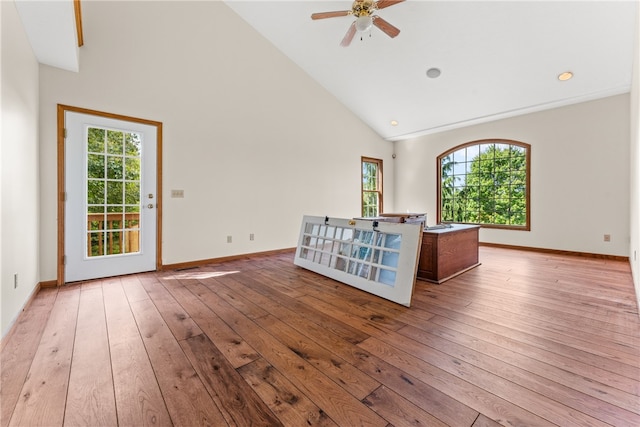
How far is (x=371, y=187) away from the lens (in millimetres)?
6840

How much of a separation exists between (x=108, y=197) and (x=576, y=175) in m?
6.92

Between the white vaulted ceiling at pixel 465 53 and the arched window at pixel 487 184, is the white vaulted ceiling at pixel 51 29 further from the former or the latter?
the arched window at pixel 487 184

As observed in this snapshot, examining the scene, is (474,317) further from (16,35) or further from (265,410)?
(16,35)

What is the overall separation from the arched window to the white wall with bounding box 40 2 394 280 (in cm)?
268

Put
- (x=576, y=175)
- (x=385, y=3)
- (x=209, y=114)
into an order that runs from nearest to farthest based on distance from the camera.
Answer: (x=385, y=3), (x=209, y=114), (x=576, y=175)

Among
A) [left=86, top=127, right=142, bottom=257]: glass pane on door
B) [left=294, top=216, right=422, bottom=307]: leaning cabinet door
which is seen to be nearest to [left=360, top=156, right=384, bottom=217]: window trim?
[left=294, top=216, right=422, bottom=307]: leaning cabinet door

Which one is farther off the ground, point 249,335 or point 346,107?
point 346,107

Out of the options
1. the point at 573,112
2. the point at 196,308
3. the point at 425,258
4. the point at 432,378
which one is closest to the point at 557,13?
the point at 573,112

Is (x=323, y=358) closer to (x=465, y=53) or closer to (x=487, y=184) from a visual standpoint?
(x=465, y=53)

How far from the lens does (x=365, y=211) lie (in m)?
6.69

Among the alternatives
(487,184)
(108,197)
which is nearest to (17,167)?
(108,197)

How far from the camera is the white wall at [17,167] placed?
77.0 inches

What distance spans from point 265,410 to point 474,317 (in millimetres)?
1796

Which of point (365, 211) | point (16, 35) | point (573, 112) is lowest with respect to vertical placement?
point (365, 211)
